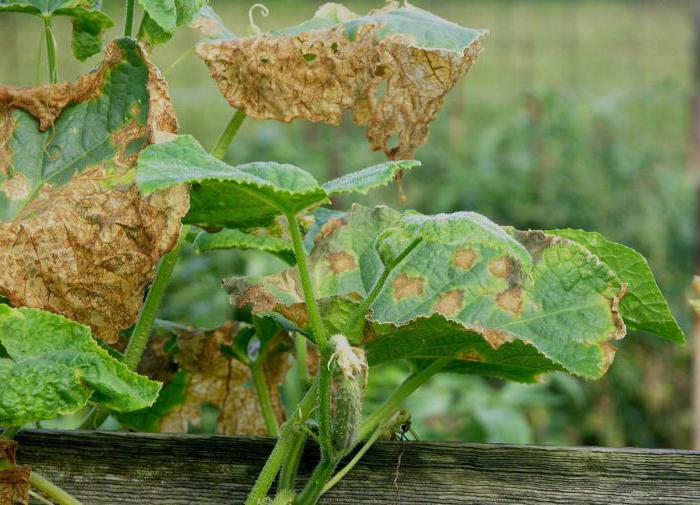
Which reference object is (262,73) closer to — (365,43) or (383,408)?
(365,43)

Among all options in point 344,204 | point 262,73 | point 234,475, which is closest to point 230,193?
point 262,73

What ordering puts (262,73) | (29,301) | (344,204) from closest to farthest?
(29,301) < (262,73) < (344,204)

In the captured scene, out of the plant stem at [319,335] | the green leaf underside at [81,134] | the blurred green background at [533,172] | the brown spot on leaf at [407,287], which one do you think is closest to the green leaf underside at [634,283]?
the brown spot on leaf at [407,287]

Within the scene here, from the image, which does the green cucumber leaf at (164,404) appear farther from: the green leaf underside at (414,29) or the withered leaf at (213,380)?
the green leaf underside at (414,29)

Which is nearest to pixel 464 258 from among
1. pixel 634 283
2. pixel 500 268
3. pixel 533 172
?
pixel 500 268

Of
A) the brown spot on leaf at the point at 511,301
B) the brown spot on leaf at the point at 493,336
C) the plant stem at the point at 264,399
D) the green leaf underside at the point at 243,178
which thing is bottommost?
the plant stem at the point at 264,399

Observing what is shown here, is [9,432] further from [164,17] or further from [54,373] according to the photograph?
[164,17]

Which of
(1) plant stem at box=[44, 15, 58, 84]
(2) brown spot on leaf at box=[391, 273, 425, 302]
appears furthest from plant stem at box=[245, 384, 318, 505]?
(1) plant stem at box=[44, 15, 58, 84]
